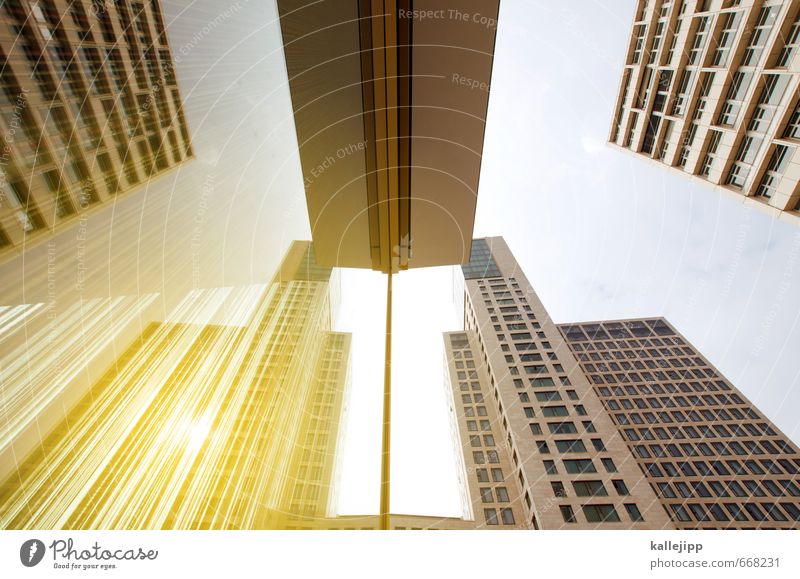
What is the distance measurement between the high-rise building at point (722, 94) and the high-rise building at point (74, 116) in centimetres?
1412

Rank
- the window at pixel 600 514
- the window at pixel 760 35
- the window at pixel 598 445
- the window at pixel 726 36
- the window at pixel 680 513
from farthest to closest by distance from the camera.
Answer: the window at pixel 680 513 → the window at pixel 598 445 → the window at pixel 600 514 → the window at pixel 726 36 → the window at pixel 760 35

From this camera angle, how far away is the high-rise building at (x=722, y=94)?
31.1 feet

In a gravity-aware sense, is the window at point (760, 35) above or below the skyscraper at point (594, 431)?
above

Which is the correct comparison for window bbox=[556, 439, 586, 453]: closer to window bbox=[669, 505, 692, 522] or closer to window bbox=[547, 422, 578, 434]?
window bbox=[547, 422, 578, 434]

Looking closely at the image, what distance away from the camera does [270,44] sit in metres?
1.68

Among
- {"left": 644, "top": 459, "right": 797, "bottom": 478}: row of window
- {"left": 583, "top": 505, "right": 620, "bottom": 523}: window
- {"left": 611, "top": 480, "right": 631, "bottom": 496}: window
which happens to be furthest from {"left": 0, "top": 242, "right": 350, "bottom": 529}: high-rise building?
{"left": 644, "top": 459, "right": 797, "bottom": 478}: row of window

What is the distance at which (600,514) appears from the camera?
1454cm

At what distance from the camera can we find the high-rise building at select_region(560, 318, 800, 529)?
20.9 metres

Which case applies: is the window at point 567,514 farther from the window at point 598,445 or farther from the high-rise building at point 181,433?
the high-rise building at point 181,433

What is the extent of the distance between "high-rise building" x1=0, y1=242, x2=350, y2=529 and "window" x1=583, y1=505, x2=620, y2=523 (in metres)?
18.3

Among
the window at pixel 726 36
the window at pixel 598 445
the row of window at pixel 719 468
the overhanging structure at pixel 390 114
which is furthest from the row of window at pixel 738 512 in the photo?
the overhanging structure at pixel 390 114

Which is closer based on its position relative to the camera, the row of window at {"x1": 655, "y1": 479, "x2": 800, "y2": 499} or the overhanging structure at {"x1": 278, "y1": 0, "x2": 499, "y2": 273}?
the overhanging structure at {"x1": 278, "y1": 0, "x2": 499, "y2": 273}

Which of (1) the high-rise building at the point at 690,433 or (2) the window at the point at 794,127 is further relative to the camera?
(1) the high-rise building at the point at 690,433
